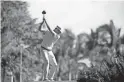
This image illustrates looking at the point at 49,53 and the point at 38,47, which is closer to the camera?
the point at 49,53

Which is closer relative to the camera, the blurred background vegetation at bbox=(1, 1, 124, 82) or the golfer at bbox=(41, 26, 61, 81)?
the golfer at bbox=(41, 26, 61, 81)

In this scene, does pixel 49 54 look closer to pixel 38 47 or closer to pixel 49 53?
pixel 49 53

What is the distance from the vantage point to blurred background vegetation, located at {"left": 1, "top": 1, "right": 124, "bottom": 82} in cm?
702

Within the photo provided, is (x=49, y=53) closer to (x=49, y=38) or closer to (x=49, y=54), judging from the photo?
(x=49, y=54)

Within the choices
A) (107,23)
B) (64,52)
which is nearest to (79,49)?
(64,52)

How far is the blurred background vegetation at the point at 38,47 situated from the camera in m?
7.02

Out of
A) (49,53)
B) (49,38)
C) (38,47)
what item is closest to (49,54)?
(49,53)

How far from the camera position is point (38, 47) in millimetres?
7129

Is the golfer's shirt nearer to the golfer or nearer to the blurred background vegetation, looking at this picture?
the golfer

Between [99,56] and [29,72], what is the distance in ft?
4.65

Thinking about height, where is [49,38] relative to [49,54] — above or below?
above

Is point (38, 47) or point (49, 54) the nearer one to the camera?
point (49, 54)

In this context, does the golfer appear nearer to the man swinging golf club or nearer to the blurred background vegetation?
the man swinging golf club

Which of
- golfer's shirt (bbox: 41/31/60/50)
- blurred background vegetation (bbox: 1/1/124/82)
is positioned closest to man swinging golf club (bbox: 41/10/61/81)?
golfer's shirt (bbox: 41/31/60/50)
